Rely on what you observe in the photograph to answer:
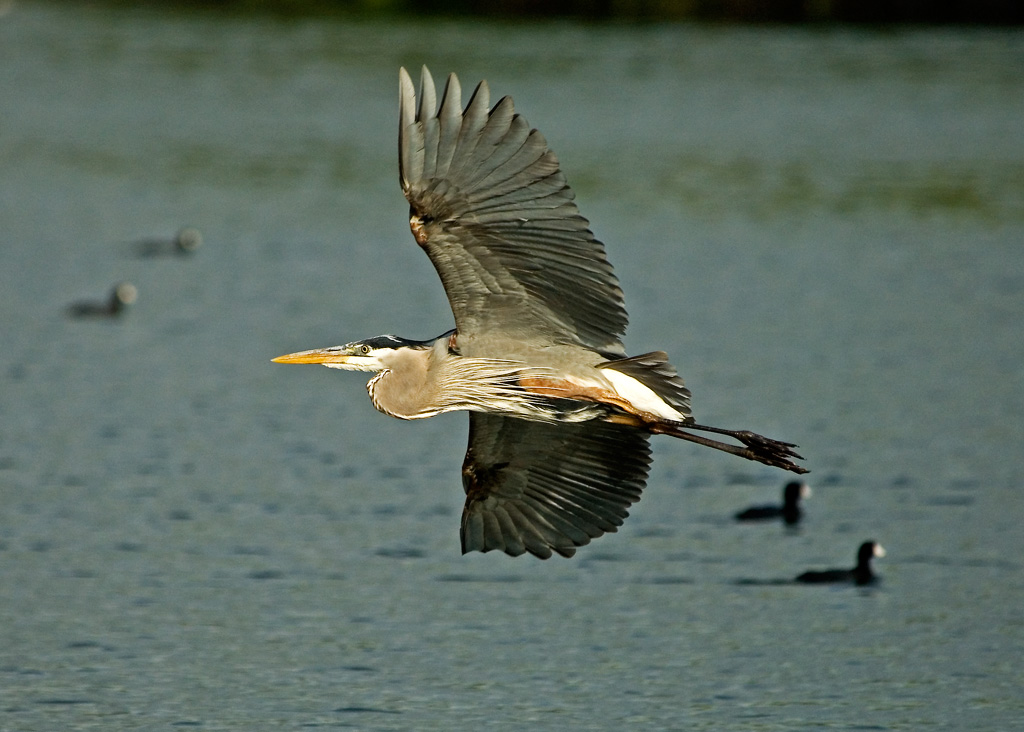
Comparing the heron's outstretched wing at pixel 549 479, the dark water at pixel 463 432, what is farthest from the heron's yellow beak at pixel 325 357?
the dark water at pixel 463 432

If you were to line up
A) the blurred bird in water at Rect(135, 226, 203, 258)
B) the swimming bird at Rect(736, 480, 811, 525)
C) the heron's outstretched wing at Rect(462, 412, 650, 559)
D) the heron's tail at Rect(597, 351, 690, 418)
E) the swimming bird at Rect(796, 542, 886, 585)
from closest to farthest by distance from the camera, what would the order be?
the heron's tail at Rect(597, 351, 690, 418) < the heron's outstretched wing at Rect(462, 412, 650, 559) < the swimming bird at Rect(796, 542, 886, 585) < the swimming bird at Rect(736, 480, 811, 525) < the blurred bird in water at Rect(135, 226, 203, 258)

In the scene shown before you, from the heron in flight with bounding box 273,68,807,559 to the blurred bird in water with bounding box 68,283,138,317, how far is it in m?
12.3

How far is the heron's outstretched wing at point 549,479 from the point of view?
24.4 ft

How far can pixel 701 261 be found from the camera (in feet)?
71.6

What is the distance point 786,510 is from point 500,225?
700cm

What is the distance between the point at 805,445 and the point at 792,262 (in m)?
7.83

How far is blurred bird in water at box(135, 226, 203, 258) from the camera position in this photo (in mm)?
22172

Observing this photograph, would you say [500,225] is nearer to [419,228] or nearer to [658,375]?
[419,228]

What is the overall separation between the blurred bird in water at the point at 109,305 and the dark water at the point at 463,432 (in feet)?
0.49

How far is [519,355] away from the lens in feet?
23.2

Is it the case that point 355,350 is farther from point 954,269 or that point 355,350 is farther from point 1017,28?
point 1017,28

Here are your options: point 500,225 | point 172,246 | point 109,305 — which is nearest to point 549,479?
point 500,225

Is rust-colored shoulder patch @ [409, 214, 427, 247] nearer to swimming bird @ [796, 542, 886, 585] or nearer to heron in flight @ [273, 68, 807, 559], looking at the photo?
heron in flight @ [273, 68, 807, 559]

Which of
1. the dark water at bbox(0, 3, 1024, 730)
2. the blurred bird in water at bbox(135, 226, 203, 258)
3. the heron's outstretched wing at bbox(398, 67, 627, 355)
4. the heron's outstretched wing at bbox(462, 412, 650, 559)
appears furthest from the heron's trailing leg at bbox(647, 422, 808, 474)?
the blurred bird in water at bbox(135, 226, 203, 258)
